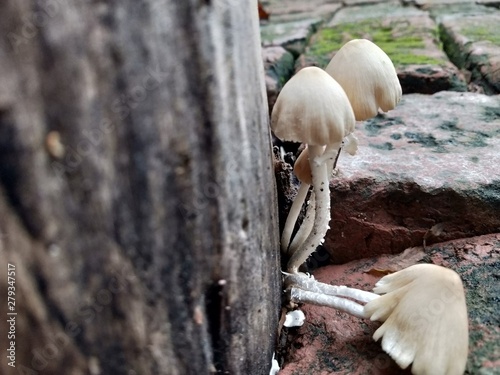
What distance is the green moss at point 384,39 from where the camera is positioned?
256 centimetres

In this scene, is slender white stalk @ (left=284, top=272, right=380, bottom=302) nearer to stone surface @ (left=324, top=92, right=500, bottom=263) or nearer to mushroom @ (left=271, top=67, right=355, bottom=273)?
stone surface @ (left=324, top=92, right=500, bottom=263)

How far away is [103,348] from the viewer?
0.93 metres

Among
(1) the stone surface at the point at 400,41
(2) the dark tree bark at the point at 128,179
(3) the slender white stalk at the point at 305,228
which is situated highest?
(2) the dark tree bark at the point at 128,179

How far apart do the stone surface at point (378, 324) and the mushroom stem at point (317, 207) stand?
158mm

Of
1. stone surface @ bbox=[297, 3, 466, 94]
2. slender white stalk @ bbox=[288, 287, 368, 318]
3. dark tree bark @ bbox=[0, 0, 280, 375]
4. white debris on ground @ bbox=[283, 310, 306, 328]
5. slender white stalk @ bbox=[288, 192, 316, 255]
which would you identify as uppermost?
dark tree bark @ bbox=[0, 0, 280, 375]

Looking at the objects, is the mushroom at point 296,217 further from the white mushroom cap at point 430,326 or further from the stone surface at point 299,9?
the stone surface at point 299,9

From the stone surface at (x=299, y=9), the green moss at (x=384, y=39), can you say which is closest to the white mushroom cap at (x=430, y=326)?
the green moss at (x=384, y=39)

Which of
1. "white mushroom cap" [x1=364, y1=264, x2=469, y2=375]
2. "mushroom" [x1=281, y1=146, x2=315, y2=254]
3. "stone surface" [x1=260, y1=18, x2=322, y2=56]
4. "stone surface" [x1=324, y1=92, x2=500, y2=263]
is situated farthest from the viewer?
"stone surface" [x1=260, y1=18, x2=322, y2=56]

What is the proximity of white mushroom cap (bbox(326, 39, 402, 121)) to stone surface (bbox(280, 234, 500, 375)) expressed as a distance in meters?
0.55

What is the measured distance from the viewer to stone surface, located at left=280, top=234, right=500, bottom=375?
1.15 metres

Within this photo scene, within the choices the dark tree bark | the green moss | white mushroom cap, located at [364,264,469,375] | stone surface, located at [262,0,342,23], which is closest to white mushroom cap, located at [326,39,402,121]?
the dark tree bark

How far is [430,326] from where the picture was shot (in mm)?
995

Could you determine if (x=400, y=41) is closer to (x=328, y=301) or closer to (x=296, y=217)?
(x=296, y=217)

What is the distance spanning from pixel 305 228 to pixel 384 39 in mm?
2026
